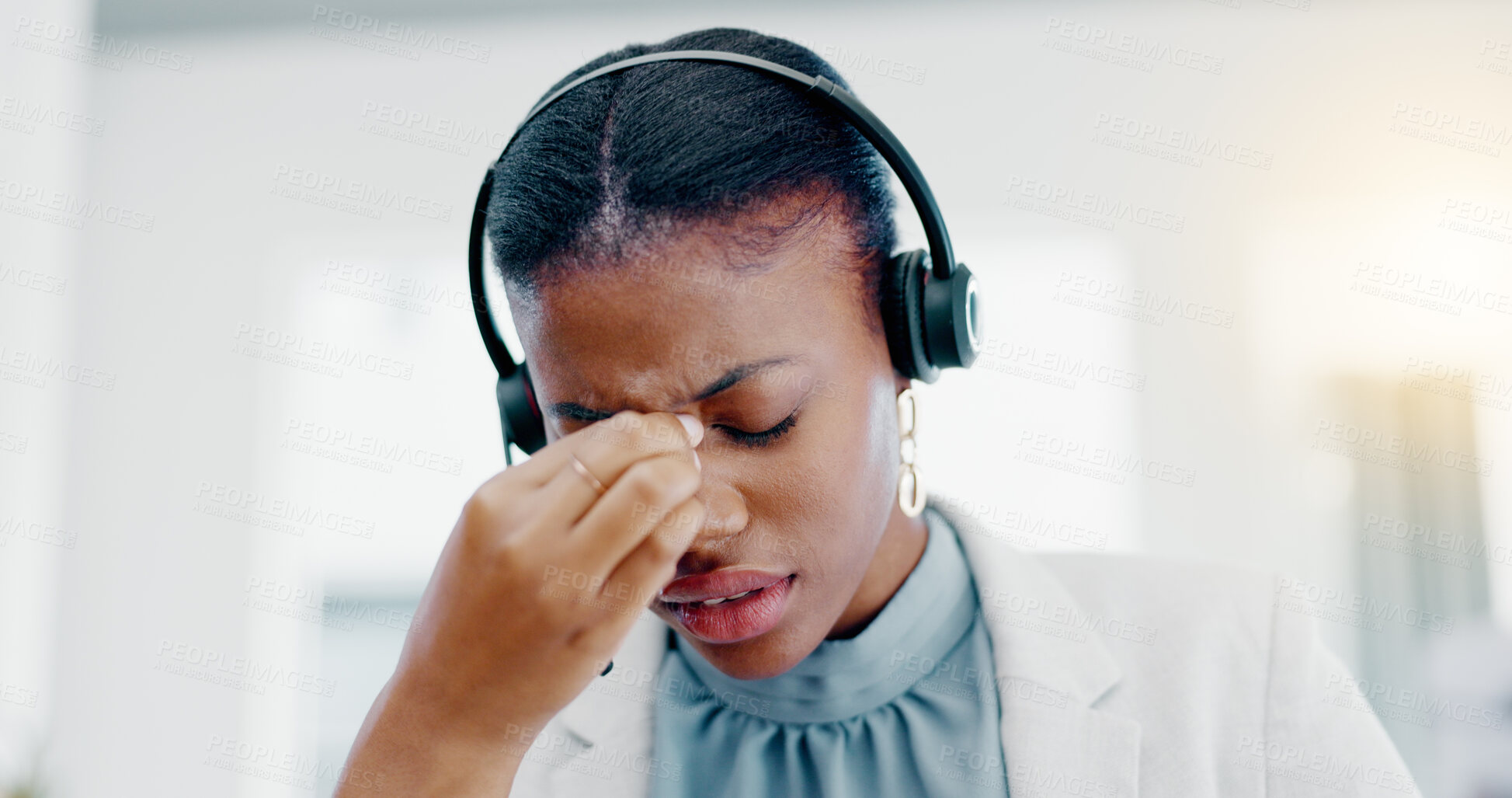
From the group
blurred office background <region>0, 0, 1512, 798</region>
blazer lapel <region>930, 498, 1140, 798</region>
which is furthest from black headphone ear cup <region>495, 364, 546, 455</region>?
blurred office background <region>0, 0, 1512, 798</region>

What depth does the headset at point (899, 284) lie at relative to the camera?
87 cm

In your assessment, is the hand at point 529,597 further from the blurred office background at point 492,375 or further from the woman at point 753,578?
the blurred office background at point 492,375

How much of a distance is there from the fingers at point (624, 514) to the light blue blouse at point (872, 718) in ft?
1.23

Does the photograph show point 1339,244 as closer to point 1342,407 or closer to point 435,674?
point 1342,407

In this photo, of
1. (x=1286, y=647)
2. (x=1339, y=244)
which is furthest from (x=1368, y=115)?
(x=1286, y=647)

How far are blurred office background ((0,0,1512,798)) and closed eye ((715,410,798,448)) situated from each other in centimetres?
149

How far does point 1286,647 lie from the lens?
1044mm

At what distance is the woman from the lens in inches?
29.8

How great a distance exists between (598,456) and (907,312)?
1.08 feet

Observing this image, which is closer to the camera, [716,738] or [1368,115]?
[716,738]

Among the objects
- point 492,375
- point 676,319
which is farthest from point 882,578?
point 492,375

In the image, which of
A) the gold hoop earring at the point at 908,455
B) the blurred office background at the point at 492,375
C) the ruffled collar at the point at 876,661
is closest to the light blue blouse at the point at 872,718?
the ruffled collar at the point at 876,661

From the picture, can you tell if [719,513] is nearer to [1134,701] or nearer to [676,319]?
[676,319]

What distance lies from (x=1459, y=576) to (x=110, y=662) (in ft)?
10.8
